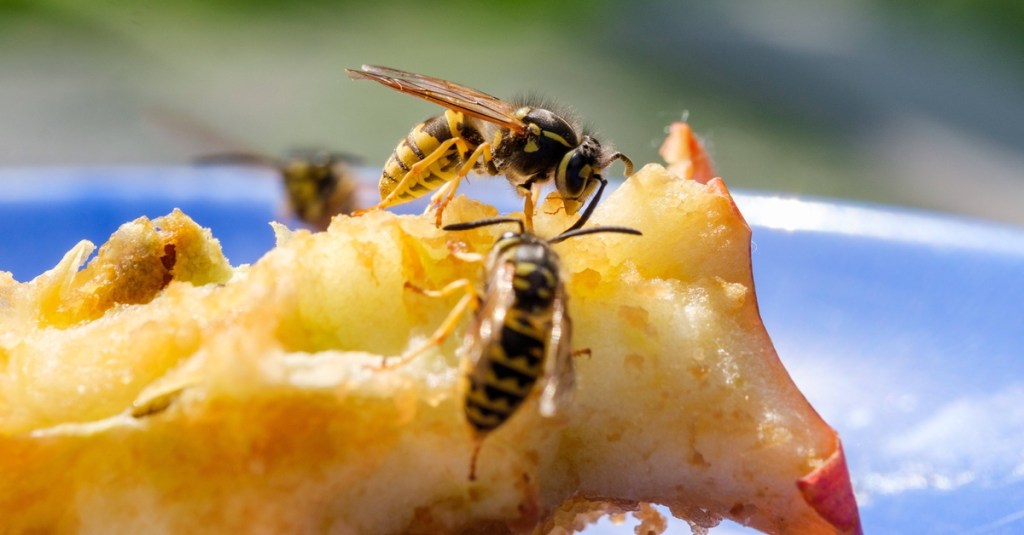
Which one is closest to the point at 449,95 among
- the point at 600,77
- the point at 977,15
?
the point at 600,77

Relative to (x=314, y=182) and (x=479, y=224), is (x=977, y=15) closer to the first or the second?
(x=314, y=182)

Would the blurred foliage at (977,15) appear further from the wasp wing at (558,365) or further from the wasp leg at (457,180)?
the wasp wing at (558,365)

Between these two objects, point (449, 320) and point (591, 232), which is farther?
point (591, 232)

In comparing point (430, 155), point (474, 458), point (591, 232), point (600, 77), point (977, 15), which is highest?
point (977, 15)

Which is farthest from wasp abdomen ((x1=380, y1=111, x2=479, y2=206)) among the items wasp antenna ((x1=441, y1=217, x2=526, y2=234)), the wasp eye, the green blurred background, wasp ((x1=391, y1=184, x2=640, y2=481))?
the green blurred background

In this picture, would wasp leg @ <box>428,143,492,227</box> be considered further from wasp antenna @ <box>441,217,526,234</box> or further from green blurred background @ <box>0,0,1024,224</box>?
green blurred background @ <box>0,0,1024,224</box>

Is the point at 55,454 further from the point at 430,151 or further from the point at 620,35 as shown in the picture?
the point at 620,35

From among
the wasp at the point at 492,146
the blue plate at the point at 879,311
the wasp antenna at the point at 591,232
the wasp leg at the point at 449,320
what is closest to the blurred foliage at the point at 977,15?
the blue plate at the point at 879,311

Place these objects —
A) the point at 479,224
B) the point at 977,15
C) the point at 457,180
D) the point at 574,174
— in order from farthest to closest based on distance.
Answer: the point at 977,15 → the point at 574,174 → the point at 457,180 → the point at 479,224
